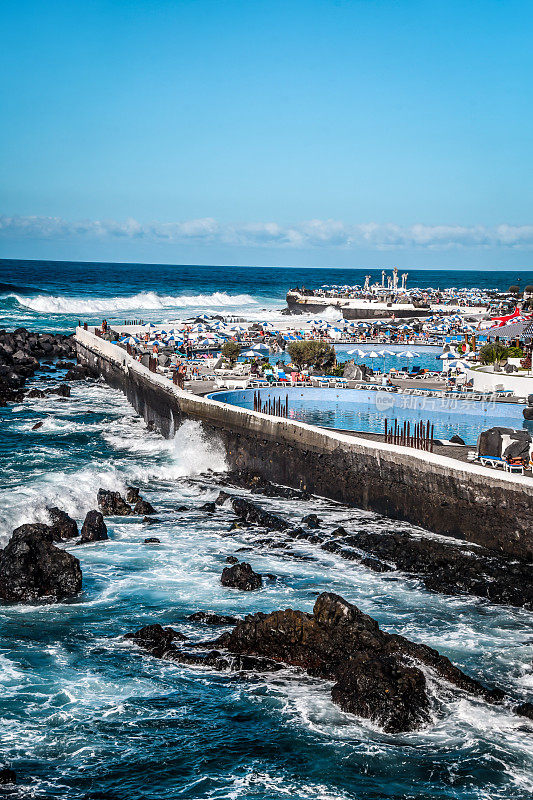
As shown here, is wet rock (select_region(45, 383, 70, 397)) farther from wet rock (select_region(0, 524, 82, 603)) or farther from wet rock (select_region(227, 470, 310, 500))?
wet rock (select_region(0, 524, 82, 603))

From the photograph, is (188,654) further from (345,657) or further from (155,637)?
(345,657)

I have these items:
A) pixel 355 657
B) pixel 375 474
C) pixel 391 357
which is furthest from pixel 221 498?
pixel 391 357

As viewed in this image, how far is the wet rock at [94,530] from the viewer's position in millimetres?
24297

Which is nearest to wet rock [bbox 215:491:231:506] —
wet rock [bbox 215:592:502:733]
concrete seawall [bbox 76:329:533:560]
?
concrete seawall [bbox 76:329:533:560]

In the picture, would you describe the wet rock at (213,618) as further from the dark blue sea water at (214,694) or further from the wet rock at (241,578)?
the wet rock at (241,578)

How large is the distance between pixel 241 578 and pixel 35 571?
479cm

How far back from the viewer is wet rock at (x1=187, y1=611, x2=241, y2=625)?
1811cm

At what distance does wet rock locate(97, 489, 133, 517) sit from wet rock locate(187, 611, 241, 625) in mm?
9195

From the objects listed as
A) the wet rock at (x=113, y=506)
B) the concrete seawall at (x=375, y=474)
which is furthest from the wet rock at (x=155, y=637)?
the wet rock at (x=113, y=506)

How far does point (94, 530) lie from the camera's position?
2430 centimetres

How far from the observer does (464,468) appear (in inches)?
940

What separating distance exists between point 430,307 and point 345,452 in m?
66.6

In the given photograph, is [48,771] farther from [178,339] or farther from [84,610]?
[178,339]

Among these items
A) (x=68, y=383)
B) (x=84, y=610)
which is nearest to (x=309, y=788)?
(x=84, y=610)
